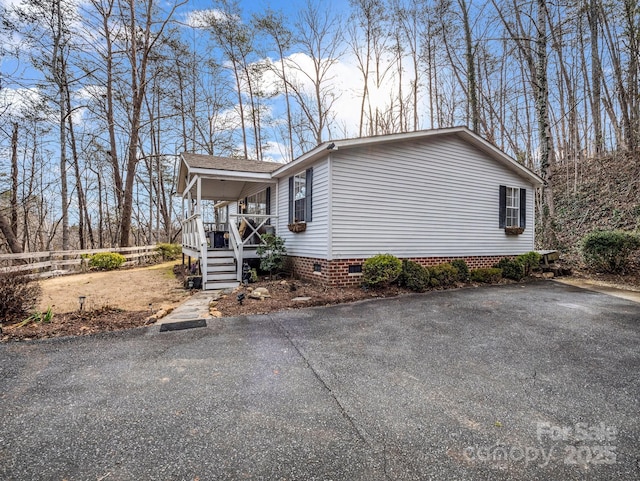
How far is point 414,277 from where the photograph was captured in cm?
727

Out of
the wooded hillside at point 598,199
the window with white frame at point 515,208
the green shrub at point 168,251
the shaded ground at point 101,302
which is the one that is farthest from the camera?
the green shrub at point 168,251

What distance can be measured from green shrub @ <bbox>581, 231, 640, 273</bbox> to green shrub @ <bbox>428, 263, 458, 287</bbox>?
196 inches

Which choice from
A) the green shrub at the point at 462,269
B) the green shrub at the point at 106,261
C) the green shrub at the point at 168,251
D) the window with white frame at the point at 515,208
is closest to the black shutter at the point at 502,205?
the window with white frame at the point at 515,208

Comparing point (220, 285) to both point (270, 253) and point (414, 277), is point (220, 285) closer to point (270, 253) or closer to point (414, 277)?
point (270, 253)

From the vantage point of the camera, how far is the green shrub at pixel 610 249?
8.95 m

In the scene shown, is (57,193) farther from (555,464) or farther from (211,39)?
(555,464)

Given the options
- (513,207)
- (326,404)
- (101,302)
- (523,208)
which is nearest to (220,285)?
(101,302)

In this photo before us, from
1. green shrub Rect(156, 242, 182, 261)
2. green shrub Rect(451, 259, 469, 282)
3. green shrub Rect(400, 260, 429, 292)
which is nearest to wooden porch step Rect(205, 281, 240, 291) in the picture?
green shrub Rect(400, 260, 429, 292)

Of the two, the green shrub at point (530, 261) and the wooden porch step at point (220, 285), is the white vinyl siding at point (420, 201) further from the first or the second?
the wooden porch step at point (220, 285)

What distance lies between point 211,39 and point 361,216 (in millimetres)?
16414

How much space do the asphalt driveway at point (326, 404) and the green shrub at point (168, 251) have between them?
13.2 meters

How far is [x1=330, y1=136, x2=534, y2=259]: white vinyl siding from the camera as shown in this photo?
755 centimetres

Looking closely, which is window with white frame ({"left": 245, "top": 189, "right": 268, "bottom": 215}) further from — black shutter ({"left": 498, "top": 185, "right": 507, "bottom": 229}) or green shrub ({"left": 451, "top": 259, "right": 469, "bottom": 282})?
black shutter ({"left": 498, "top": 185, "right": 507, "bottom": 229})

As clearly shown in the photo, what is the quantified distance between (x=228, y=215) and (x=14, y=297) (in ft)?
20.4
